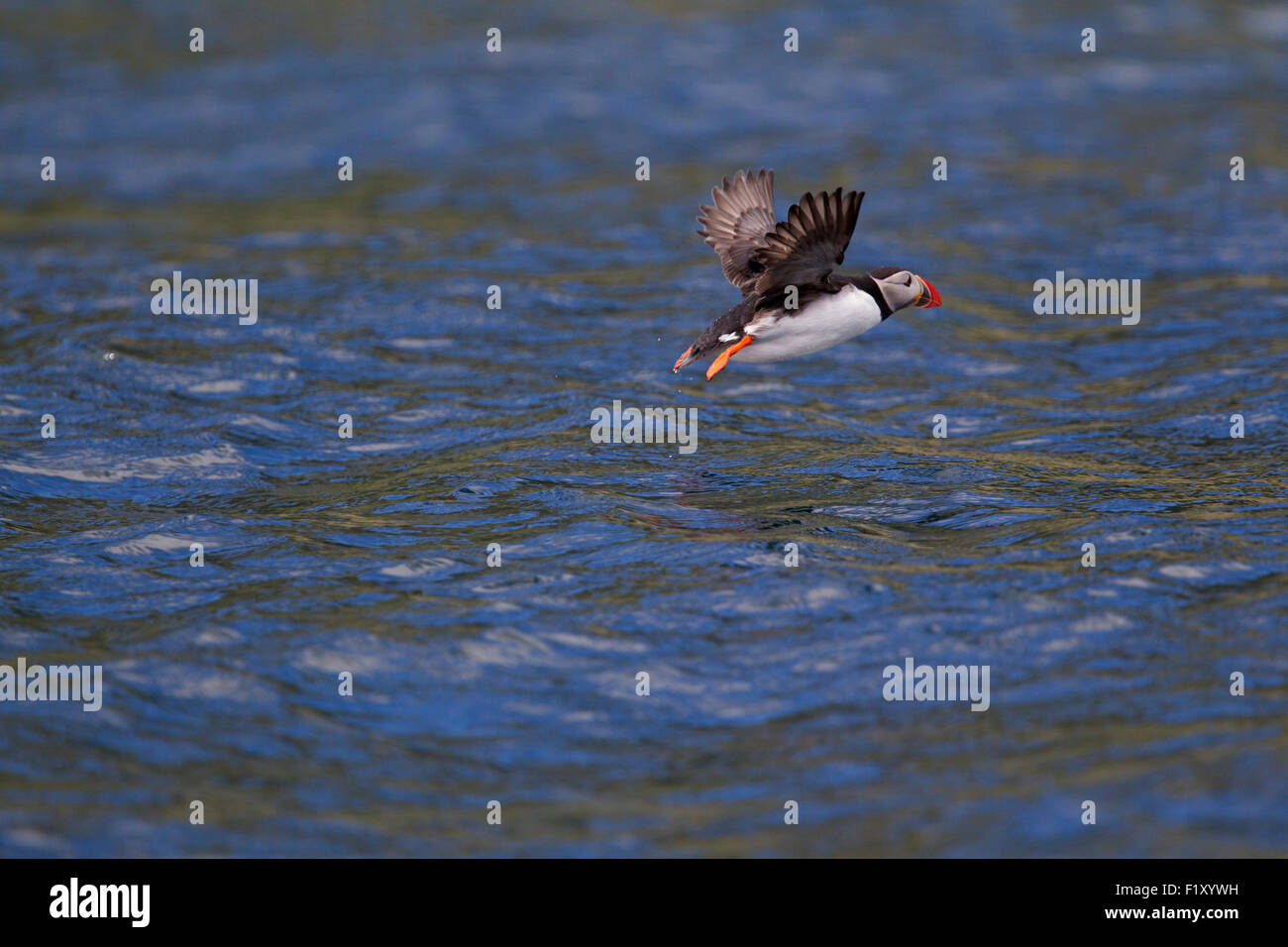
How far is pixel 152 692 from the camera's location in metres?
7.82

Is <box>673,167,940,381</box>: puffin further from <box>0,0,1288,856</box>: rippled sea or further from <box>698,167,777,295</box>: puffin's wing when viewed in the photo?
<box>0,0,1288,856</box>: rippled sea

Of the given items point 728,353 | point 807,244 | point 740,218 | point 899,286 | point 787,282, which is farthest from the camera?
point 740,218

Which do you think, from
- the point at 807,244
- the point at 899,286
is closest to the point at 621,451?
the point at 899,286

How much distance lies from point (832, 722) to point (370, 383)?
6785mm

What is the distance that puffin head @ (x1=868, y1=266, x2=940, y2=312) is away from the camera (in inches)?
392

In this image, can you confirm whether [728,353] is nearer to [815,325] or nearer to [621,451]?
[815,325]

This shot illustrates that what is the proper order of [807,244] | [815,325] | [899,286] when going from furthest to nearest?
[899,286], [815,325], [807,244]

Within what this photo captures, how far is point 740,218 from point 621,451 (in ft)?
6.71

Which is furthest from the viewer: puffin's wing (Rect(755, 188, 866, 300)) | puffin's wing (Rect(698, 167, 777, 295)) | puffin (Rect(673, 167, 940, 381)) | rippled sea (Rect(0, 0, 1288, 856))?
puffin's wing (Rect(698, 167, 777, 295))

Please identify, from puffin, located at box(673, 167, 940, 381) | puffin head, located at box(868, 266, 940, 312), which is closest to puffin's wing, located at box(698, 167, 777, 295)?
puffin, located at box(673, 167, 940, 381)

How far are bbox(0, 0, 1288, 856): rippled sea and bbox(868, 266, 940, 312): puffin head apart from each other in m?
1.31

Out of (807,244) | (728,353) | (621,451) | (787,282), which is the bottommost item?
(621,451)

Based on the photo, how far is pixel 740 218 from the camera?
10.3 metres

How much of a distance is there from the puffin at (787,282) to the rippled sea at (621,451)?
1141 mm
